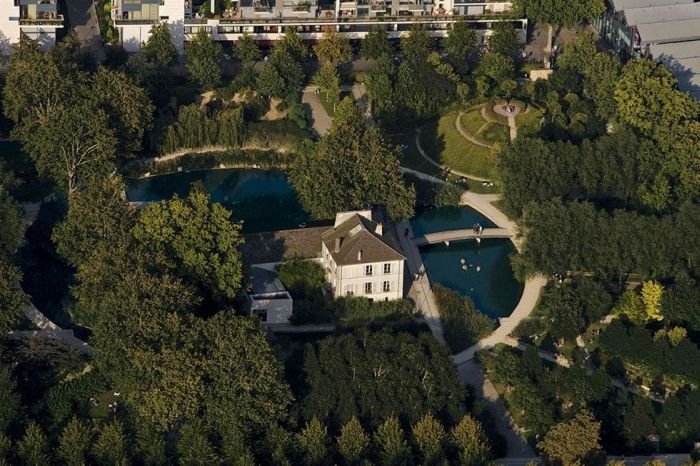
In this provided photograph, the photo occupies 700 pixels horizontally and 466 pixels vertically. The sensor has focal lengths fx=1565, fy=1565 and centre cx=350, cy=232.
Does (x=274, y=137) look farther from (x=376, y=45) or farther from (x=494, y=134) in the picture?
(x=494, y=134)

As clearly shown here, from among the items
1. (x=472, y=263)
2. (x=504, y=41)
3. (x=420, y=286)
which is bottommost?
(x=420, y=286)

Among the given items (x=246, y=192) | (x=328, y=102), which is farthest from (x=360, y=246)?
(x=328, y=102)

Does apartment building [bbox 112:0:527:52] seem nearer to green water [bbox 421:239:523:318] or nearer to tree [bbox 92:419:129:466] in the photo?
green water [bbox 421:239:523:318]

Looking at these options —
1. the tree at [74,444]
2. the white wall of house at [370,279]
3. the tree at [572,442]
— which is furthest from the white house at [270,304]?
the tree at [572,442]

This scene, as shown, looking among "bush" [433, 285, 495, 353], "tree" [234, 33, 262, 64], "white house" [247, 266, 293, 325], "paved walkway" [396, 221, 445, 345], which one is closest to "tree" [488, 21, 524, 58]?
"tree" [234, 33, 262, 64]

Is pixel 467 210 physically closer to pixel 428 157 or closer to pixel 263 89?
pixel 428 157

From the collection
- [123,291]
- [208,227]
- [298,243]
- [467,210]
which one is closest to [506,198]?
[467,210]

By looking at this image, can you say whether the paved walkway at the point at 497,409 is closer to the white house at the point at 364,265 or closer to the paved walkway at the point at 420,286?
the paved walkway at the point at 420,286
